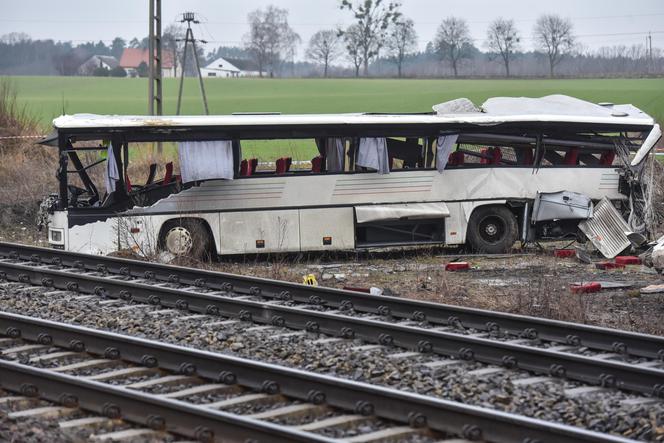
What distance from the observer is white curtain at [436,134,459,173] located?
18484mm

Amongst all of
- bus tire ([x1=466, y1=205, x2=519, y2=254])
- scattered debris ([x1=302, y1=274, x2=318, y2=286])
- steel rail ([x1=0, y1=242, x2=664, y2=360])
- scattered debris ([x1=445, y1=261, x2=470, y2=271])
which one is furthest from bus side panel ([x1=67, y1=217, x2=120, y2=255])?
bus tire ([x1=466, y1=205, x2=519, y2=254])

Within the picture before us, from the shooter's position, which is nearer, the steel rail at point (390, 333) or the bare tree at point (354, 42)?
the steel rail at point (390, 333)

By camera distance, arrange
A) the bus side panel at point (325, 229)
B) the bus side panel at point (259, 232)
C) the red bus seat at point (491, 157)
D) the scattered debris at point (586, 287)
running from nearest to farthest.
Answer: the scattered debris at point (586, 287)
the bus side panel at point (259, 232)
the bus side panel at point (325, 229)
the red bus seat at point (491, 157)

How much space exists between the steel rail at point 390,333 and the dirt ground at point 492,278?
2668mm

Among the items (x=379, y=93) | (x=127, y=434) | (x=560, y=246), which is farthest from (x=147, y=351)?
(x=379, y=93)

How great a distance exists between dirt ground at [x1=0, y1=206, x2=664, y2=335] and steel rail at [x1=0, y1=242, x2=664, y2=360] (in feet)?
4.53

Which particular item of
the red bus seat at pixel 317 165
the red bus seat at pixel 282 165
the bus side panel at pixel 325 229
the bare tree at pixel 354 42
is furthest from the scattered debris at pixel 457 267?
the bare tree at pixel 354 42

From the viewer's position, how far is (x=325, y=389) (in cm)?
795

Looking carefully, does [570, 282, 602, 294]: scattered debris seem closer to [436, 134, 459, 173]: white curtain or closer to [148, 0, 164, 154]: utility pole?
[436, 134, 459, 173]: white curtain

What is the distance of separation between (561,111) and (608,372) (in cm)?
1157

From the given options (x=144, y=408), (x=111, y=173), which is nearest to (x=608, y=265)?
(x=111, y=173)

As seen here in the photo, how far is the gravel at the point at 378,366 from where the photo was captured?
25.5 ft

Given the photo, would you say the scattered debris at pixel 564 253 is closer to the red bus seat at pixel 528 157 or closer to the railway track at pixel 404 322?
the red bus seat at pixel 528 157

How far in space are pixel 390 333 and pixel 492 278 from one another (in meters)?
5.60
